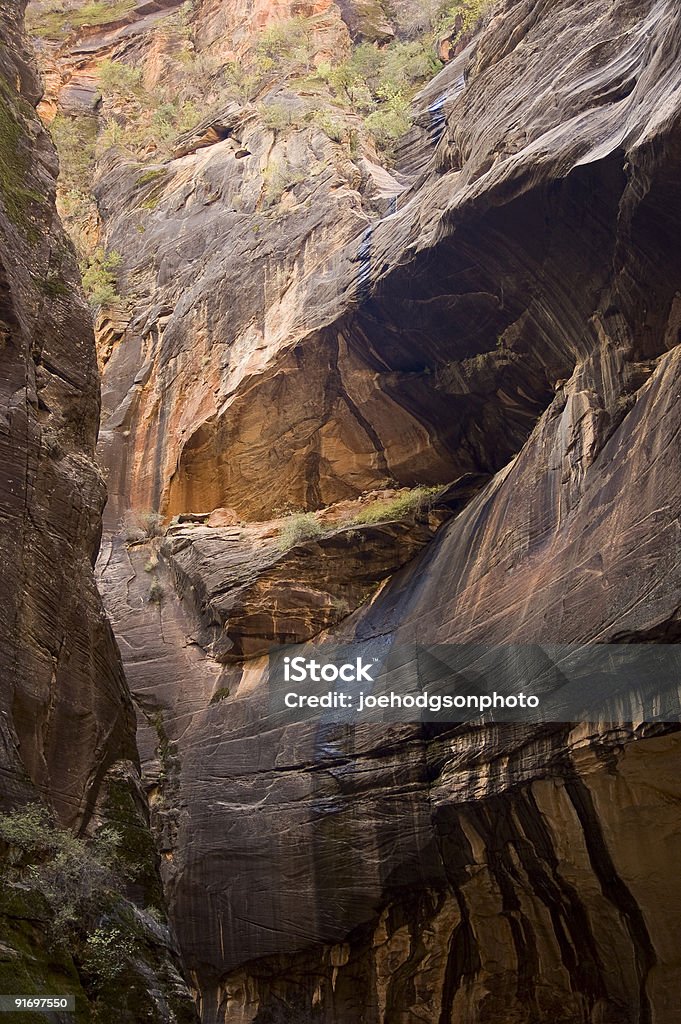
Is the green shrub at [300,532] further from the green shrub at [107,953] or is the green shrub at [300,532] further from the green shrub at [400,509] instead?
the green shrub at [107,953]

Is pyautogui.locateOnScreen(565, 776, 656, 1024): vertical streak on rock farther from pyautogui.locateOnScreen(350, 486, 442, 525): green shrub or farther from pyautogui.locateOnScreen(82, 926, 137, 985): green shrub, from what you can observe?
pyautogui.locateOnScreen(350, 486, 442, 525): green shrub

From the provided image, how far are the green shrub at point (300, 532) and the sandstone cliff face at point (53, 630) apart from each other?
6.02m

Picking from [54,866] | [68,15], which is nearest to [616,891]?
[54,866]

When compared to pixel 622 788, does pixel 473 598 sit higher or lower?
higher

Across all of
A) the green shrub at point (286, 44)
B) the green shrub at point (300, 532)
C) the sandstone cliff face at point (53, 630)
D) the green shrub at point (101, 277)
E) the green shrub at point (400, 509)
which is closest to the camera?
the sandstone cliff face at point (53, 630)

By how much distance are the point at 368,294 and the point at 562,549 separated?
752 cm

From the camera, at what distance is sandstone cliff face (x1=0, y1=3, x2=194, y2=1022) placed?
28.4ft

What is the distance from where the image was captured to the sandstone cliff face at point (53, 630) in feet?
28.4

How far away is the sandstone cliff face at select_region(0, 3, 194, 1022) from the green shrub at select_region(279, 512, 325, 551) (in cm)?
602

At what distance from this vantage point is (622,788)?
12461 mm

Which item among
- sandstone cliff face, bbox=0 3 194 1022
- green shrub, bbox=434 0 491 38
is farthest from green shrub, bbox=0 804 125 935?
green shrub, bbox=434 0 491 38

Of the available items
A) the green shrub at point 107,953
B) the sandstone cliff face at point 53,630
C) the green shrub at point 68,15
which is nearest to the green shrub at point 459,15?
the green shrub at point 68,15

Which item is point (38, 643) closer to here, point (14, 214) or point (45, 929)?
point (45, 929)

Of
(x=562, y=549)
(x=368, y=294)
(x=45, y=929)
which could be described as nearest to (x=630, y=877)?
(x=562, y=549)
